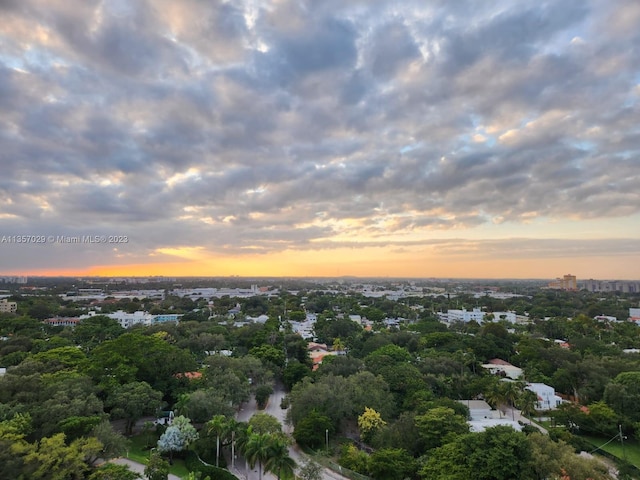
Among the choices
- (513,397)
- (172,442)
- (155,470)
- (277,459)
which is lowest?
(513,397)

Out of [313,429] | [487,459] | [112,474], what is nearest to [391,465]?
[487,459]

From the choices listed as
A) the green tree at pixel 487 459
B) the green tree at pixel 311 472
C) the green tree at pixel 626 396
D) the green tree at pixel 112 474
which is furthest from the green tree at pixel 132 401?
the green tree at pixel 626 396

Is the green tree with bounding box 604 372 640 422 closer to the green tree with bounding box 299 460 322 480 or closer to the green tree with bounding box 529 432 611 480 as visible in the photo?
the green tree with bounding box 529 432 611 480

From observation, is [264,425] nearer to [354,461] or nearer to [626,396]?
[354,461]

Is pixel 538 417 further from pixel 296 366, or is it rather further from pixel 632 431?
pixel 296 366

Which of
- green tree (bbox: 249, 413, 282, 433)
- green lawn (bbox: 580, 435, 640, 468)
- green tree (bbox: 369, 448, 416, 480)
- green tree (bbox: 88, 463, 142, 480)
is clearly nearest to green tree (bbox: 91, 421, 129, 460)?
green tree (bbox: 88, 463, 142, 480)

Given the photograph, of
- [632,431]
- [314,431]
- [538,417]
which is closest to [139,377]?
[314,431]

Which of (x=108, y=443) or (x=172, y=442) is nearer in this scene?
(x=108, y=443)
